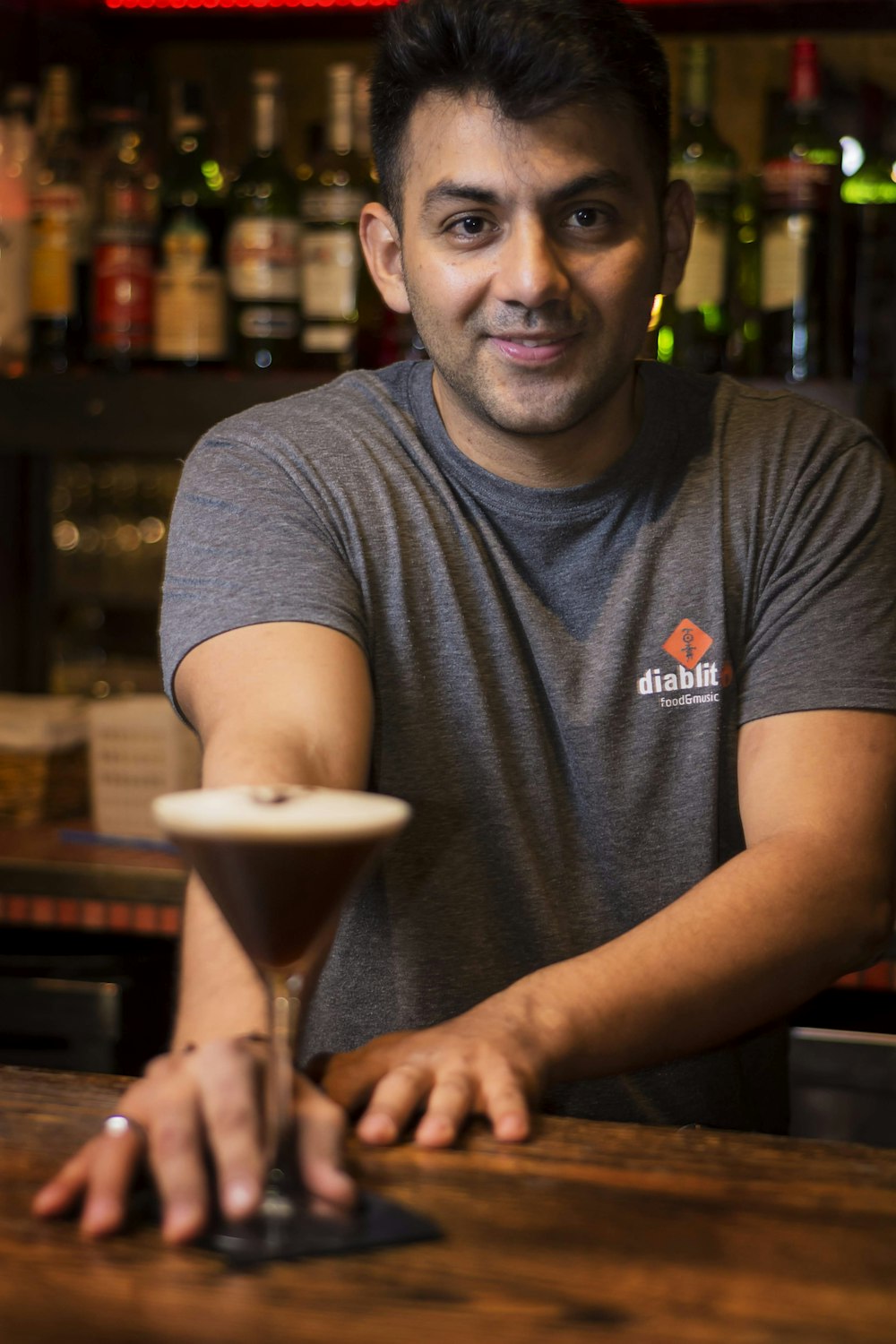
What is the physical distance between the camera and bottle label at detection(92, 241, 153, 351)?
2.40 m

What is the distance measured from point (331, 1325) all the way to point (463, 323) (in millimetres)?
890

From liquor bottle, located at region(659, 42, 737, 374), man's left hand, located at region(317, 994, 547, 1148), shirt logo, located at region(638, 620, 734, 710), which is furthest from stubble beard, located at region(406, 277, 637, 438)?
liquor bottle, located at region(659, 42, 737, 374)

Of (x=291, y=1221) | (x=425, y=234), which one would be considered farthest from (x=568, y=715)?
(x=291, y=1221)

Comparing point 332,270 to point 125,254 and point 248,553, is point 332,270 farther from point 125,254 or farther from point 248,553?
point 248,553

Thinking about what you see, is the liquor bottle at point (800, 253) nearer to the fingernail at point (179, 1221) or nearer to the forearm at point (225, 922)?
the forearm at point (225, 922)

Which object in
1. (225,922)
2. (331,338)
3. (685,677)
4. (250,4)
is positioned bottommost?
(225,922)

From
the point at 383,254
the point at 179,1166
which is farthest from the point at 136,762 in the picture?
the point at 179,1166

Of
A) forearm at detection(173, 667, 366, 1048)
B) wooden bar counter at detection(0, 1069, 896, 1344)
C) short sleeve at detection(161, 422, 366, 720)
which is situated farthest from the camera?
short sleeve at detection(161, 422, 366, 720)

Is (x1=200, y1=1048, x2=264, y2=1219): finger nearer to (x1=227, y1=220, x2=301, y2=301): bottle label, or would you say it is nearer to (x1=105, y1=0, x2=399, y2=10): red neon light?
(x1=227, y1=220, x2=301, y2=301): bottle label

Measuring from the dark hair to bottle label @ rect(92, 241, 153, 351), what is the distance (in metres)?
1.02

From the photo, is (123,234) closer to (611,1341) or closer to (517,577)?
(517,577)

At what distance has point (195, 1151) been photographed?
81 centimetres

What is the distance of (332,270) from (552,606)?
41.0 inches

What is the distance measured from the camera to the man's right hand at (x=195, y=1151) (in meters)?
0.79
